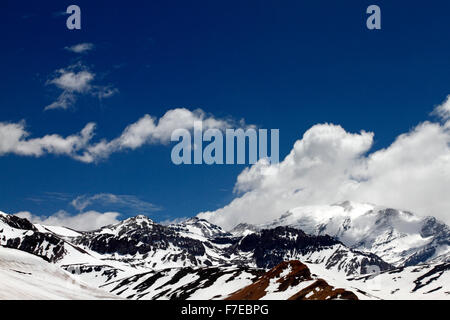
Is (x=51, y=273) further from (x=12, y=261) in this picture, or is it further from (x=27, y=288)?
(x=27, y=288)
